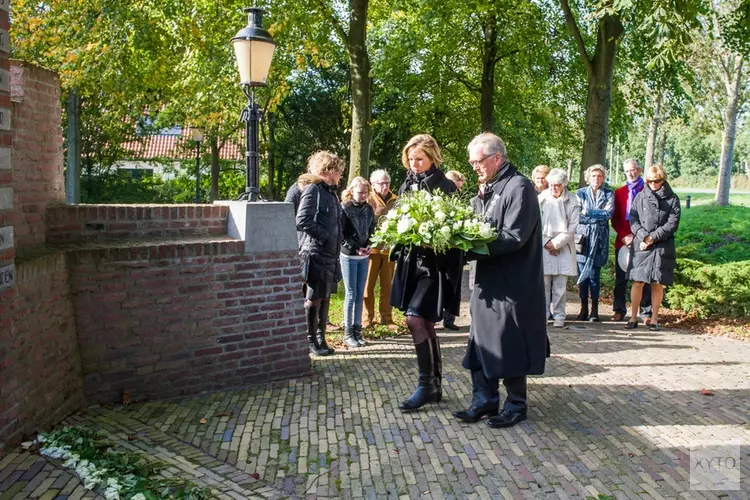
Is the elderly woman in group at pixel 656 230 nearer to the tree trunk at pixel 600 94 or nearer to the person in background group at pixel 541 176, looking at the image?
the person in background group at pixel 541 176

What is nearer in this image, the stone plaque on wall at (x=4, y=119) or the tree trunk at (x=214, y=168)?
the stone plaque on wall at (x=4, y=119)

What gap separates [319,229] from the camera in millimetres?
7453

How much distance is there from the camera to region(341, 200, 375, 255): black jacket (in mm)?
8219

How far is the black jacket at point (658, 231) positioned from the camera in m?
8.85

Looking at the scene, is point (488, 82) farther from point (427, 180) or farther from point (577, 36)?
point (427, 180)

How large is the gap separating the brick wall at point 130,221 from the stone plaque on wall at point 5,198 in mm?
1526

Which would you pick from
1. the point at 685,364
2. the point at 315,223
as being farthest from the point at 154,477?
→ the point at 685,364

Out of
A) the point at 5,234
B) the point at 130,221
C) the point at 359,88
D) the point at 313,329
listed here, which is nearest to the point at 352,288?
the point at 313,329

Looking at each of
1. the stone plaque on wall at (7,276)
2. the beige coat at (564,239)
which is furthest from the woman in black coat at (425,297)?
the beige coat at (564,239)

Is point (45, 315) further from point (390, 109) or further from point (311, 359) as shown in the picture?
point (390, 109)

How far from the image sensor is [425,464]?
4.68 metres

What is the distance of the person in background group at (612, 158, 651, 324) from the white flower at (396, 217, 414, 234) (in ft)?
16.7

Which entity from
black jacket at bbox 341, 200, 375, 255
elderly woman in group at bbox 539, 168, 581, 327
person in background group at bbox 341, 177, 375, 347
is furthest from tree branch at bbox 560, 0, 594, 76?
black jacket at bbox 341, 200, 375, 255

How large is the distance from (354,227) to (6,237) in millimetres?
4386
